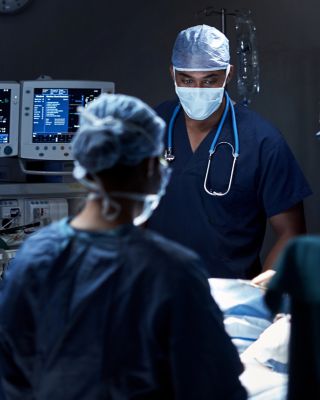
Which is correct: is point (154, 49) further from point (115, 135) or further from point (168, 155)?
point (115, 135)

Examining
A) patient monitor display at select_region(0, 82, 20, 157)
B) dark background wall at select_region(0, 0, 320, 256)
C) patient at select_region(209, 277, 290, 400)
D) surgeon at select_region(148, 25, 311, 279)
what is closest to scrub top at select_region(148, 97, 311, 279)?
surgeon at select_region(148, 25, 311, 279)

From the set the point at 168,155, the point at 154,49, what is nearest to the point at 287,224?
the point at 168,155

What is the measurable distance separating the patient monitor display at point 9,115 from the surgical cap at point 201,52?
0.99 meters

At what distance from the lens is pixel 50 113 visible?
125 inches

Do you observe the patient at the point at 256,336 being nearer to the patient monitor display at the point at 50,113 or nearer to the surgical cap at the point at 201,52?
the surgical cap at the point at 201,52

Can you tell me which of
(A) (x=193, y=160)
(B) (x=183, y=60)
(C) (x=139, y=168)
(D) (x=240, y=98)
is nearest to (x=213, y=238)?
(A) (x=193, y=160)

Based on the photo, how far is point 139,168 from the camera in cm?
126

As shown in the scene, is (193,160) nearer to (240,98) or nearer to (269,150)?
(269,150)

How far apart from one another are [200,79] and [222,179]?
36 cm

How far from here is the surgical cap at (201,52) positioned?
7.93 ft

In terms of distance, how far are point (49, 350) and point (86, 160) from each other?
1.11 ft

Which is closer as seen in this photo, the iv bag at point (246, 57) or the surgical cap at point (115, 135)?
the surgical cap at point (115, 135)

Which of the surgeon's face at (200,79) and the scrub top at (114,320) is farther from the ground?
the surgeon's face at (200,79)

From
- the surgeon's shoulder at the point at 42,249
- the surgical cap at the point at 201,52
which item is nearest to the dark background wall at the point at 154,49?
the surgical cap at the point at 201,52
